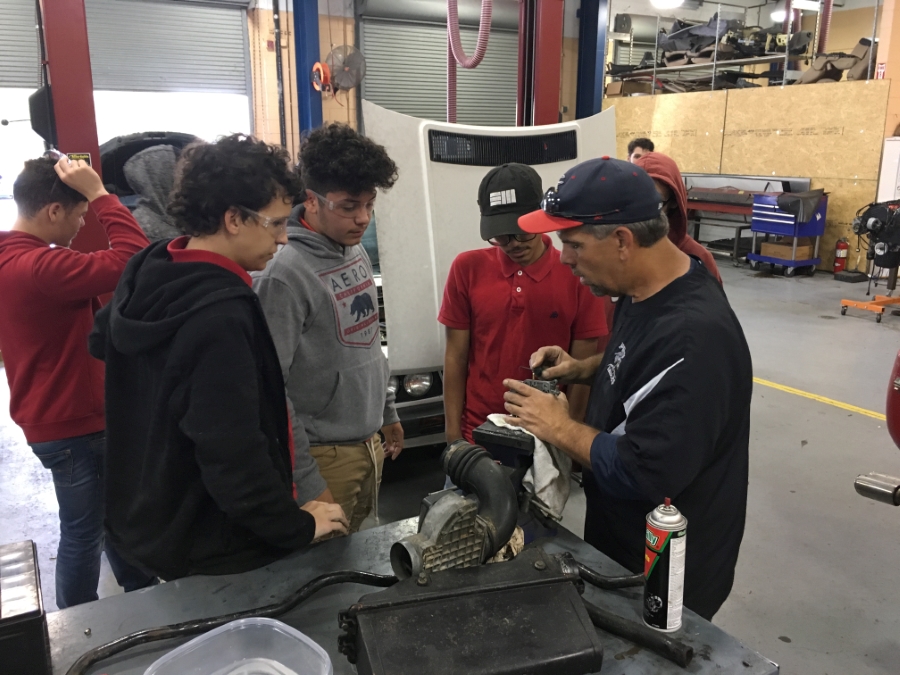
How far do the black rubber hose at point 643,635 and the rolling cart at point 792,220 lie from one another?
7.95 meters

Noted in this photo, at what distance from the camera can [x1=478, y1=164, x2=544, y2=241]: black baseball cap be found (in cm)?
194

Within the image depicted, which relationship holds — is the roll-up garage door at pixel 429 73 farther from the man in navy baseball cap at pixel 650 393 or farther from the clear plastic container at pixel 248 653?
the clear plastic container at pixel 248 653

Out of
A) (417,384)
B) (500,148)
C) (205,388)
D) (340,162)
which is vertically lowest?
(417,384)

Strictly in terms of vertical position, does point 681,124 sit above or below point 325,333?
above

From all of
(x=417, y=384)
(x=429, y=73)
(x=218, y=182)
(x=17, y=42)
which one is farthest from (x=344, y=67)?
(x=429, y=73)

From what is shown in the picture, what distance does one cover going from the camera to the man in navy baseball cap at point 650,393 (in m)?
1.20

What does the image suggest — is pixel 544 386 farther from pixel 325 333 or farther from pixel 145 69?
pixel 145 69

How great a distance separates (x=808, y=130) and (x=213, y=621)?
31.1 ft

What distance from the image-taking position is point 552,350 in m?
1.73

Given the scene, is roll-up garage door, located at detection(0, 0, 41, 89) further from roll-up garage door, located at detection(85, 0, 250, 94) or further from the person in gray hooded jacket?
the person in gray hooded jacket

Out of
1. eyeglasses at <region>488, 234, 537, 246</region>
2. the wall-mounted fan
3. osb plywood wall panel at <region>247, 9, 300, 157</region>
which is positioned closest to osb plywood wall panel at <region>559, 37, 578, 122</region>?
the wall-mounted fan

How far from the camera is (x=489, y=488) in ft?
3.83

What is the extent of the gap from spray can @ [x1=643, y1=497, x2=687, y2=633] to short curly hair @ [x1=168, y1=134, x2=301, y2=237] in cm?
90

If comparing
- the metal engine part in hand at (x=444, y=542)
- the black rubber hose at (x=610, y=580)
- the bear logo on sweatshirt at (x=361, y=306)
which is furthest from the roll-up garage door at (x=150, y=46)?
the black rubber hose at (x=610, y=580)
